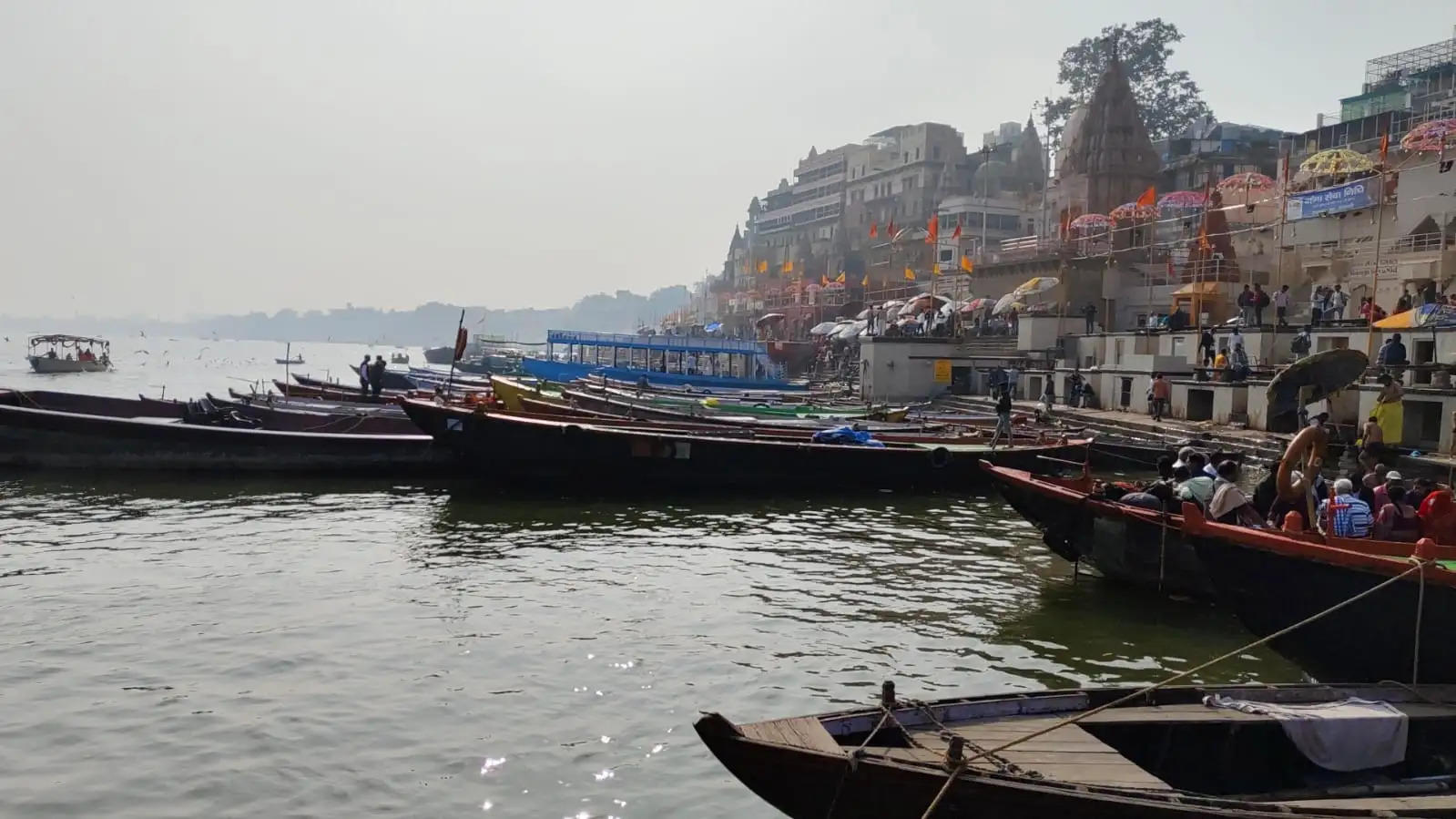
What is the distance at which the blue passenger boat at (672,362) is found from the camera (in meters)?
47.8

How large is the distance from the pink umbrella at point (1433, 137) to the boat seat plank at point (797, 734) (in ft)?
107

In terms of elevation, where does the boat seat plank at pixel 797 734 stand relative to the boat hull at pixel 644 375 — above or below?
below

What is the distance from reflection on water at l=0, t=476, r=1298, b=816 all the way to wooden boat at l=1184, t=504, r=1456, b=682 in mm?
1131

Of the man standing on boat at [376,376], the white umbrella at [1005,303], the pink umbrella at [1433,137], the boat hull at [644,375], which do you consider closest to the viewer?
the pink umbrella at [1433,137]

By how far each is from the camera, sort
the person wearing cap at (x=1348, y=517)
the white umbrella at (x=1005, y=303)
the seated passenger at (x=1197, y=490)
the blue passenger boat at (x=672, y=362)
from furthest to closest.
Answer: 1. the blue passenger boat at (x=672, y=362)
2. the white umbrella at (x=1005, y=303)
3. the seated passenger at (x=1197, y=490)
4. the person wearing cap at (x=1348, y=517)

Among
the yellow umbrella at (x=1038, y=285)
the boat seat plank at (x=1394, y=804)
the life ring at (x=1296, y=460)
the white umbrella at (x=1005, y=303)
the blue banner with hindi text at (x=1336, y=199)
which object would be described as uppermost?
the blue banner with hindi text at (x=1336, y=199)

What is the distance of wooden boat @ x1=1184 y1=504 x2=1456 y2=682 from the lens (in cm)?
841

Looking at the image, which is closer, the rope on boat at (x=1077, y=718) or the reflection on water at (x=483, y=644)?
the rope on boat at (x=1077, y=718)

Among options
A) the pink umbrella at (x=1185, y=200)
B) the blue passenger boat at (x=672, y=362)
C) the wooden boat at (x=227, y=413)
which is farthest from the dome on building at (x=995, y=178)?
the wooden boat at (x=227, y=413)

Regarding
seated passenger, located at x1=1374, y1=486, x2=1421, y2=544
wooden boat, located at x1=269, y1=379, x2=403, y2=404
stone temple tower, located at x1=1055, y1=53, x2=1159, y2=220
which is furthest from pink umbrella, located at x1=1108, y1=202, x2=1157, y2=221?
seated passenger, located at x1=1374, y1=486, x2=1421, y2=544

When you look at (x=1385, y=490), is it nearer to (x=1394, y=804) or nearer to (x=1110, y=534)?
(x=1110, y=534)

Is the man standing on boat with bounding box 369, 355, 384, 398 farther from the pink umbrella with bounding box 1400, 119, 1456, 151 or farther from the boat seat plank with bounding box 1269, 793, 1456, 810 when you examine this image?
the pink umbrella with bounding box 1400, 119, 1456, 151

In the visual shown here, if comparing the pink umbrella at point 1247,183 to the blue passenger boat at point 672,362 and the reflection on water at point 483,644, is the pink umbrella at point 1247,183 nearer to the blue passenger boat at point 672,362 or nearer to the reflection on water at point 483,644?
the blue passenger boat at point 672,362

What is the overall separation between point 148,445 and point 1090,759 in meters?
21.3
